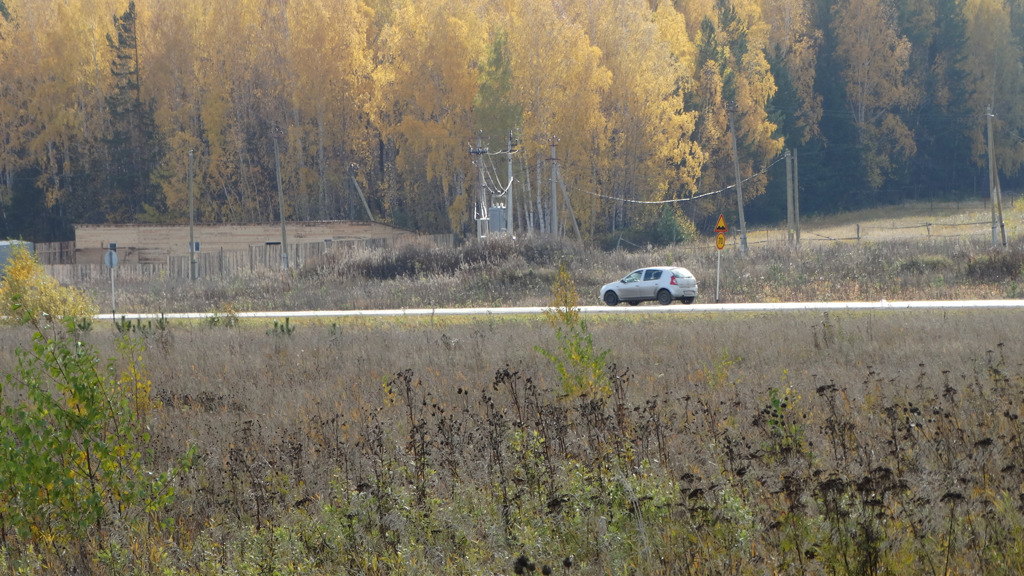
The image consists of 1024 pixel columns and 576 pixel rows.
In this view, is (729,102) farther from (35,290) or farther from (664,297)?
(35,290)

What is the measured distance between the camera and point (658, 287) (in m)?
28.7

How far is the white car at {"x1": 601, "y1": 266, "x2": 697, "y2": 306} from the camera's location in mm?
28500

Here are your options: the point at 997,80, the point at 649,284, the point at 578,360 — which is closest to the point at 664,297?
the point at 649,284

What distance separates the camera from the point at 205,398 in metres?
13.9

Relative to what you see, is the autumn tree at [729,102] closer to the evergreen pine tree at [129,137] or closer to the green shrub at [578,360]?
the evergreen pine tree at [129,137]

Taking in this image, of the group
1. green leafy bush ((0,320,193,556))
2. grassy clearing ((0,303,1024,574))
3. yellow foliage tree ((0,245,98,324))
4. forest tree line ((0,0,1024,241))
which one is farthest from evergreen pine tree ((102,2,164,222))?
green leafy bush ((0,320,193,556))

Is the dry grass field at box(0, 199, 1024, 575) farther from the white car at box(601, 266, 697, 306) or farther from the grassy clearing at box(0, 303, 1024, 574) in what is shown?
the white car at box(601, 266, 697, 306)

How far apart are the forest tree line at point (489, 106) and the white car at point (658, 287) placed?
1619 cm

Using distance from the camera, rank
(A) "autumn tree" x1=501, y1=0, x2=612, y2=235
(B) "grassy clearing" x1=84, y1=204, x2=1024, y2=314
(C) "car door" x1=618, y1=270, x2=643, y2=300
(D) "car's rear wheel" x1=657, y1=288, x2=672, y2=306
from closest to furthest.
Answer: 1. (D) "car's rear wheel" x1=657, y1=288, x2=672, y2=306
2. (C) "car door" x1=618, y1=270, x2=643, y2=300
3. (B) "grassy clearing" x1=84, y1=204, x2=1024, y2=314
4. (A) "autumn tree" x1=501, y1=0, x2=612, y2=235

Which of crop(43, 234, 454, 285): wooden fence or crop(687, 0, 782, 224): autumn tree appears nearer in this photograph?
crop(43, 234, 454, 285): wooden fence

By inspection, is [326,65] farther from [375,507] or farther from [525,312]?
[375,507]

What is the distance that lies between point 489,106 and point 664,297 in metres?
23.9

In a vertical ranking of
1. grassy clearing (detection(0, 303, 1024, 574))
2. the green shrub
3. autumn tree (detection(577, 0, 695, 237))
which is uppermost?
autumn tree (detection(577, 0, 695, 237))

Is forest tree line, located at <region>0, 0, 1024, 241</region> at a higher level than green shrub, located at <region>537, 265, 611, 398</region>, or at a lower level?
higher
